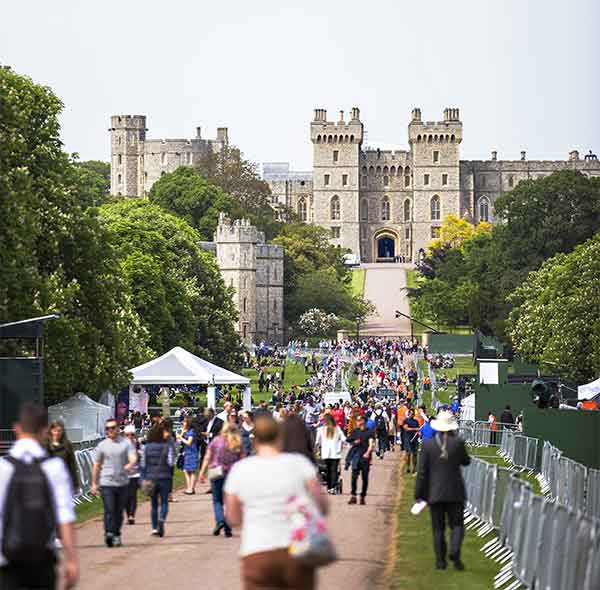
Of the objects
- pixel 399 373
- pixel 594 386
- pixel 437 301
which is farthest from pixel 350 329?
pixel 594 386

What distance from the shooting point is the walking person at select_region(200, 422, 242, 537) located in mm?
17875

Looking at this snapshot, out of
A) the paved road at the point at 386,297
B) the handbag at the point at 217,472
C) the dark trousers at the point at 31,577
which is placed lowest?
the handbag at the point at 217,472

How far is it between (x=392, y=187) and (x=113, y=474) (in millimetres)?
160252

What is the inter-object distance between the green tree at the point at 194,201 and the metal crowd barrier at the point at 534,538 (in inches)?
4155

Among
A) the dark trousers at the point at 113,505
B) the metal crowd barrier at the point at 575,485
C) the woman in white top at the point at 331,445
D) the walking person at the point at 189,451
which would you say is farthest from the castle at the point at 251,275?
the dark trousers at the point at 113,505

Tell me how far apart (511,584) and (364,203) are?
161 meters

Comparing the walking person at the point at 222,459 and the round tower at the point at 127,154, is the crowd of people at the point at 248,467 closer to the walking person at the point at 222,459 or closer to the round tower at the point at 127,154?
the walking person at the point at 222,459

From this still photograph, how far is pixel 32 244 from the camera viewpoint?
36.3 m

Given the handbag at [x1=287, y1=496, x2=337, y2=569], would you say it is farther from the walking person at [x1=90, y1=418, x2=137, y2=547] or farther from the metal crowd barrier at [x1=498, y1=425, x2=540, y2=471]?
the metal crowd barrier at [x1=498, y1=425, x2=540, y2=471]

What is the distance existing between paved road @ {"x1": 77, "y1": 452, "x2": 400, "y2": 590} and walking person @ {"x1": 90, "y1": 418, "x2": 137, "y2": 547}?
27 centimetres

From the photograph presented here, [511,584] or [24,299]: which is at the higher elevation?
[24,299]

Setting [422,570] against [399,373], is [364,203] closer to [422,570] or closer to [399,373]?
[399,373]

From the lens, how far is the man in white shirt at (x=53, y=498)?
938 cm

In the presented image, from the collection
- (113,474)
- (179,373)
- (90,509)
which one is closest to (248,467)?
(113,474)
